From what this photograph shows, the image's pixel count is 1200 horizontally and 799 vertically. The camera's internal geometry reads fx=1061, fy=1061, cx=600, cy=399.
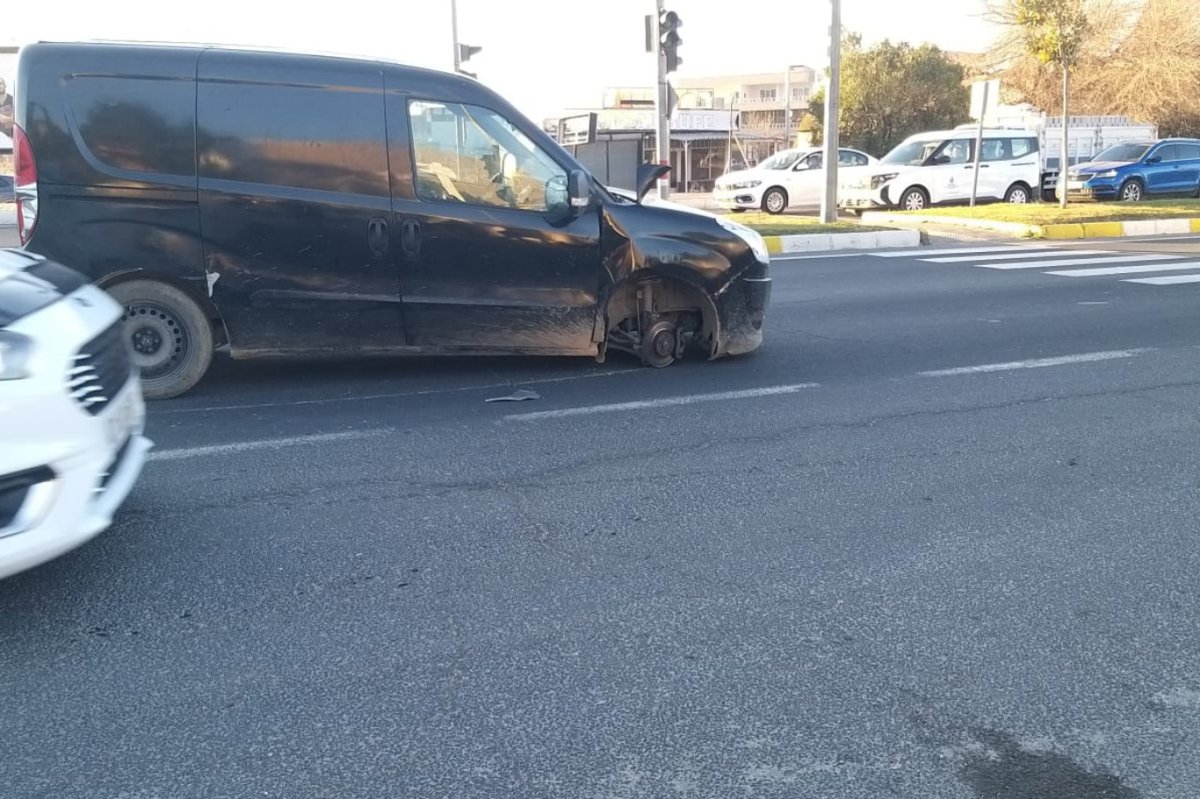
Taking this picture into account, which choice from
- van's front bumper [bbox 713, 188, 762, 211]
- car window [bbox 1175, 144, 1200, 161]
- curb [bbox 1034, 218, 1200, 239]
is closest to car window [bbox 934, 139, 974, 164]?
van's front bumper [bbox 713, 188, 762, 211]

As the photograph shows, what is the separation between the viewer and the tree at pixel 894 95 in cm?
4175

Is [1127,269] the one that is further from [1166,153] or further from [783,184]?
[1166,153]

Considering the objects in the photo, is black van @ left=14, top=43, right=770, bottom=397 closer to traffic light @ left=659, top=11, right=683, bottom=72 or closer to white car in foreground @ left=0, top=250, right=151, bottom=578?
white car in foreground @ left=0, top=250, right=151, bottom=578

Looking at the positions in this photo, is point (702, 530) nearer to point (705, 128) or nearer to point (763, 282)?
point (763, 282)

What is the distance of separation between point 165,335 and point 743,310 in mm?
3843

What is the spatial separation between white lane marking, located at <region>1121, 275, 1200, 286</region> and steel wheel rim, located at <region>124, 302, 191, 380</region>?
33.2 feet

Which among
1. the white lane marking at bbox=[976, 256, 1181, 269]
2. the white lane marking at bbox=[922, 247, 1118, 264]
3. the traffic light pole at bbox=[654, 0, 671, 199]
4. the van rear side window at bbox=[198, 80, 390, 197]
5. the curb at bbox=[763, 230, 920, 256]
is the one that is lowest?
the white lane marking at bbox=[976, 256, 1181, 269]

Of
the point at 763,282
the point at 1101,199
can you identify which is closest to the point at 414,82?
the point at 763,282

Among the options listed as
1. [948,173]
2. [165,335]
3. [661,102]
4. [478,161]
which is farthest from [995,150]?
[165,335]

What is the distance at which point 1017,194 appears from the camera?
80.0ft

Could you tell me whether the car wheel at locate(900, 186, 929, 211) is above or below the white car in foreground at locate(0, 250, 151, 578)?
above

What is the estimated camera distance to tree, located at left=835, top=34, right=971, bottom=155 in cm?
4175

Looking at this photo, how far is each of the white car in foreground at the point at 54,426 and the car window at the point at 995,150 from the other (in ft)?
76.0

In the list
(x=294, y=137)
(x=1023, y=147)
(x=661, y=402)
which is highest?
(x=1023, y=147)
